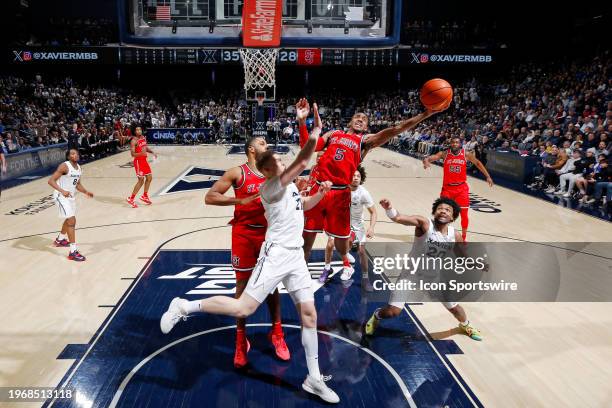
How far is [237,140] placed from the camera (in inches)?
1104

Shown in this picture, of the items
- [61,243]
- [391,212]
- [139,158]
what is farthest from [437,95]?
[139,158]

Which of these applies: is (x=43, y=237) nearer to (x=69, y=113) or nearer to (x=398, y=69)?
(x=69, y=113)

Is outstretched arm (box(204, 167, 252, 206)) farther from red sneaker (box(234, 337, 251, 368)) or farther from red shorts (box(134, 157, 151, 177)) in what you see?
red shorts (box(134, 157, 151, 177))

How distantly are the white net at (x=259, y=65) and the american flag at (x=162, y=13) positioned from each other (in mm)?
7125

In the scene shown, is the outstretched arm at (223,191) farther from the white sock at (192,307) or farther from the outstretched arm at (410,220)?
the outstretched arm at (410,220)

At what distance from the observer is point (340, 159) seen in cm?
501

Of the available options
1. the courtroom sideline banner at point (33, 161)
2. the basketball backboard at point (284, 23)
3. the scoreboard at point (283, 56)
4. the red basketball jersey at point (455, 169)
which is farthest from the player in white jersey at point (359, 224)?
the scoreboard at point (283, 56)

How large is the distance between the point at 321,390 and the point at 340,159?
8.08 feet

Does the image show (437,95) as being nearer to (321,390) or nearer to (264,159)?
(264,159)

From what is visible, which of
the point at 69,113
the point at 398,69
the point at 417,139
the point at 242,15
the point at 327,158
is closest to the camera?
the point at 327,158

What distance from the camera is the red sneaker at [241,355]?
392 centimetres

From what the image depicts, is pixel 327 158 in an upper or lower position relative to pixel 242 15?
lower

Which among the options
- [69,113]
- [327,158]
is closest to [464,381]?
[327,158]

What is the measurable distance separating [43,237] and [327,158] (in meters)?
5.64
